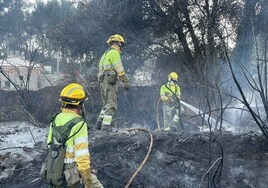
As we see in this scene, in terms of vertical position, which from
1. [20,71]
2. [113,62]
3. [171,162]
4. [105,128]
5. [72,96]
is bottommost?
[171,162]

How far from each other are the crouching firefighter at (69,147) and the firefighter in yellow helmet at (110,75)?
130 inches

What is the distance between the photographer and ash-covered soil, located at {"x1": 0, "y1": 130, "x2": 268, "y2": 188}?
5094 mm

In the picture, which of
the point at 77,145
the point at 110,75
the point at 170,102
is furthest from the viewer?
the point at 170,102

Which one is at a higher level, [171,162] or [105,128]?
[105,128]

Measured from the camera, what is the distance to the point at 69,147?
3717 mm

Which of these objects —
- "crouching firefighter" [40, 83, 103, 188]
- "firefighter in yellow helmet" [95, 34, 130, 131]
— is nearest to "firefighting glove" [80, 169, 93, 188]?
"crouching firefighter" [40, 83, 103, 188]

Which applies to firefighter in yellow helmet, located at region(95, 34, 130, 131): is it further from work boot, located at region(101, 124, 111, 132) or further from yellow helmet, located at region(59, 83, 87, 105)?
yellow helmet, located at region(59, 83, 87, 105)

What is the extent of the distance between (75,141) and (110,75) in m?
3.62

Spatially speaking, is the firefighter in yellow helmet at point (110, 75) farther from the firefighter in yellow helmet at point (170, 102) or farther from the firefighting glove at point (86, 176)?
the firefighting glove at point (86, 176)

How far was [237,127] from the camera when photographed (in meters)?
8.38

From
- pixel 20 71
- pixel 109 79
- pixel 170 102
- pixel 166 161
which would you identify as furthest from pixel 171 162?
pixel 20 71

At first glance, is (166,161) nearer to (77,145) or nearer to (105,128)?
(105,128)

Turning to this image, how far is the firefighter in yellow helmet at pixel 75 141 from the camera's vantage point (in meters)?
3.64

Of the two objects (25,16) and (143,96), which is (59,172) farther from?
(25,16)
